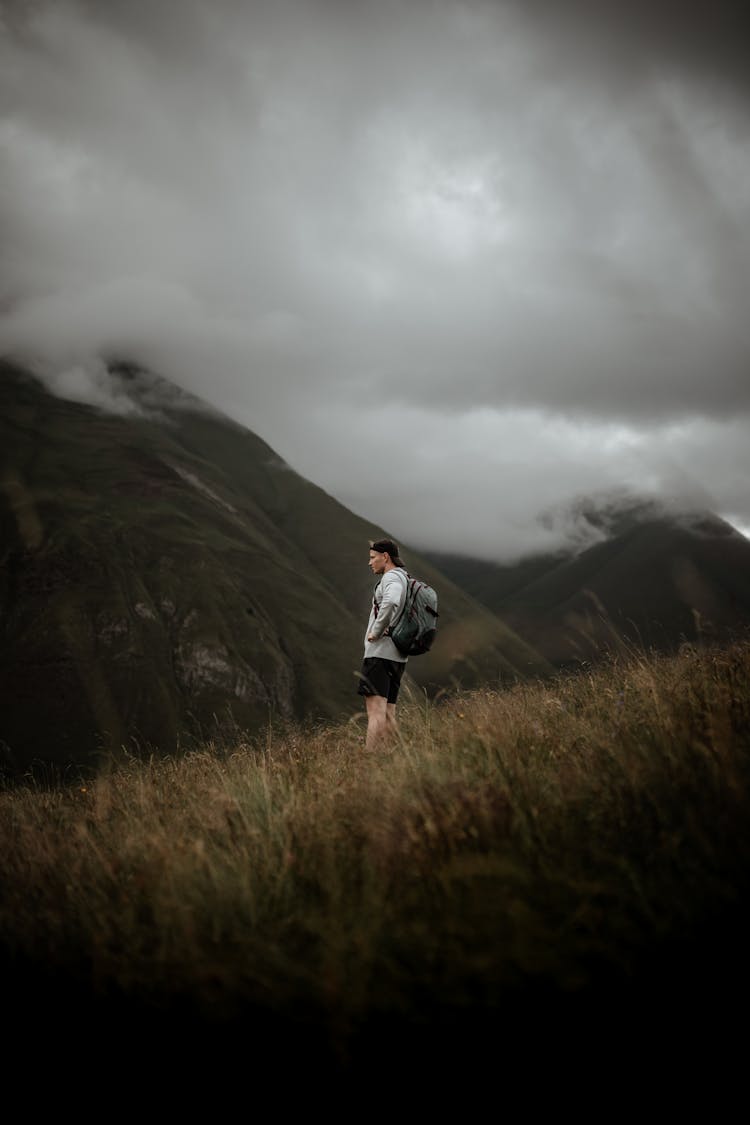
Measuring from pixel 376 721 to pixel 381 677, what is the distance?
0.95 meters

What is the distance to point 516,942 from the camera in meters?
2.30

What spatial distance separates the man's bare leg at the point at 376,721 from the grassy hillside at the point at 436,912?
7.00 ft

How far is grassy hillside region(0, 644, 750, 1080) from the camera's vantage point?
2172mm

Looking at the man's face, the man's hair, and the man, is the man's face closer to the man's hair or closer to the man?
the man's hair

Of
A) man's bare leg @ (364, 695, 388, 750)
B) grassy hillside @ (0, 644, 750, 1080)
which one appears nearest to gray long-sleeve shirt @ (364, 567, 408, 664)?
man's bare leg @ (364, 695, 388, 750)

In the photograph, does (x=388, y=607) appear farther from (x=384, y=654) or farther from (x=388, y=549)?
(x=388, y=549)

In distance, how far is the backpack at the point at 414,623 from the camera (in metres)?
8.75

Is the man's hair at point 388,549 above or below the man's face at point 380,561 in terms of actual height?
above

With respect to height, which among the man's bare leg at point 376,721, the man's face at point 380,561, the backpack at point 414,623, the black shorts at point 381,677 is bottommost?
the man's bare leg at point 376,721

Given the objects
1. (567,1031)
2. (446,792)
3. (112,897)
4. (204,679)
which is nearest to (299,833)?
(446,792)

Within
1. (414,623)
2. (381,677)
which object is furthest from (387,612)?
(381,677)

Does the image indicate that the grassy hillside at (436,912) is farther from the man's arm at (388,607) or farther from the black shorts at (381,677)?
the man's arm at (388,607)

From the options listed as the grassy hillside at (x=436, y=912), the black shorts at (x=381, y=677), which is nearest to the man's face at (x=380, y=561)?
the black shorts at (x=381, y=677)

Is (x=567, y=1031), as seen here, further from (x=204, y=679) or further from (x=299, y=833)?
(x=204, y=679)
